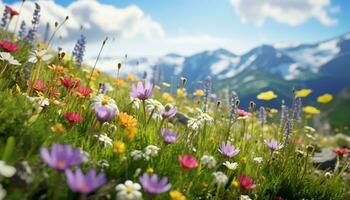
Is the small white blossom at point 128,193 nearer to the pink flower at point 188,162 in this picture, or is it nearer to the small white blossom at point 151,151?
the pink flower at point 188,162

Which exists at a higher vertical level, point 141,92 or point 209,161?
point 141,92

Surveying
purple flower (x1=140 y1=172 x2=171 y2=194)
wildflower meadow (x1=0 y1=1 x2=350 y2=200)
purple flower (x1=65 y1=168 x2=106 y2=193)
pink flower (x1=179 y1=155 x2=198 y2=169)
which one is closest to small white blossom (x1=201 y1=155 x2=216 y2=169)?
wildflower meadow (x1=0 y1=1 x2=350 y2=200)

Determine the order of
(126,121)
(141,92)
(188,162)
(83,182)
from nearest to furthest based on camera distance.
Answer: (83,182)
(188,162)
(126,121)
(141,92)

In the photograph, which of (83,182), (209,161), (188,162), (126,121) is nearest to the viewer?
(83,182)

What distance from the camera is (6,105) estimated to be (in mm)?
3379

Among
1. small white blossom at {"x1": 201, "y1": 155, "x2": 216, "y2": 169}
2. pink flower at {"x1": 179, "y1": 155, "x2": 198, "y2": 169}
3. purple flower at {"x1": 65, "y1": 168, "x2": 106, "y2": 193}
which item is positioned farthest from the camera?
small white blossom at {"x1": 201, "y1": 155, "x2": 216, "y2": 169}

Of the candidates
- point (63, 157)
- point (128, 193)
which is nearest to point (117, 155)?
point (128, 193)

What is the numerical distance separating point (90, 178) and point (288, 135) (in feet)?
12.8

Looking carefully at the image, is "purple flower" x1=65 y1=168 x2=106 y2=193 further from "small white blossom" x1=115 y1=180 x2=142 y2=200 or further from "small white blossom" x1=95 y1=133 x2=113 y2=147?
"small white blossom" x1=95 y1=133 x2=113 y2=147

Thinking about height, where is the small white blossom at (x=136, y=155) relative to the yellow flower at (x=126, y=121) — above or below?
below

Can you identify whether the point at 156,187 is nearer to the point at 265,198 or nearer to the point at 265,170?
the point at 265,198

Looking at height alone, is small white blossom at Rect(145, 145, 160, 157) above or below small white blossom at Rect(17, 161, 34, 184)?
above

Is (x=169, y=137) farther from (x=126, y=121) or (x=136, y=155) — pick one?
(x=126, y=121)

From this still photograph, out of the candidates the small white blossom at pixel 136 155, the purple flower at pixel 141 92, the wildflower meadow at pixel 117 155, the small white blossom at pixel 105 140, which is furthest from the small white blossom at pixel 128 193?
the purple flower at pixel 141 92
